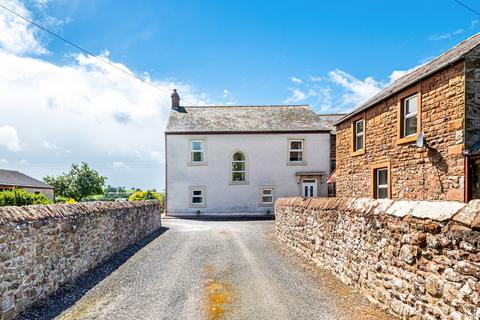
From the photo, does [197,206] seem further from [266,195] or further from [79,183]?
[79,183]

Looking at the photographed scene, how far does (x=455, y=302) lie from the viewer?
3609 mm

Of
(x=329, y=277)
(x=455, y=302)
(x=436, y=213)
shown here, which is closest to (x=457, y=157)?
(x=329, y=277)

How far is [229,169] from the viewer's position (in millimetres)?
24000

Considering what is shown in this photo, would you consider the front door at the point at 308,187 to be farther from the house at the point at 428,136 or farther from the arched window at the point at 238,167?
the house at the point at 428,136

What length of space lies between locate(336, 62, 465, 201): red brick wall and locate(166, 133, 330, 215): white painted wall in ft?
36.6

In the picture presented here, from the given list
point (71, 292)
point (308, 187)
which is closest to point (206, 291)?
point (71, 292)

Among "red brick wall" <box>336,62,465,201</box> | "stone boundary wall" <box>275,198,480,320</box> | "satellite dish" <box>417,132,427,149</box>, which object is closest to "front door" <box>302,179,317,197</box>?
"red brick wall" <box>336,62,465,201</box>

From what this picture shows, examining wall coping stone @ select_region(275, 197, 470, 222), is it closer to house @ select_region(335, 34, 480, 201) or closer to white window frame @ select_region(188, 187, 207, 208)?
house @ select_region(335, 34, 480, 201)

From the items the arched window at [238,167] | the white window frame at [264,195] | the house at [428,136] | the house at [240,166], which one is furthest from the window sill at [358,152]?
→ the arched window at [238,167]

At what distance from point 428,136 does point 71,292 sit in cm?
1027

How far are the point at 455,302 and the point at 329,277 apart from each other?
11.7ft

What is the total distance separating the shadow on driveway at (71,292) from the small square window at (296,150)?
55.5ft

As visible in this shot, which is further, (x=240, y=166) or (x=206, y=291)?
(x=240, y=166)

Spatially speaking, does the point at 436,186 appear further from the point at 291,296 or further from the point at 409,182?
the point at 291,296
